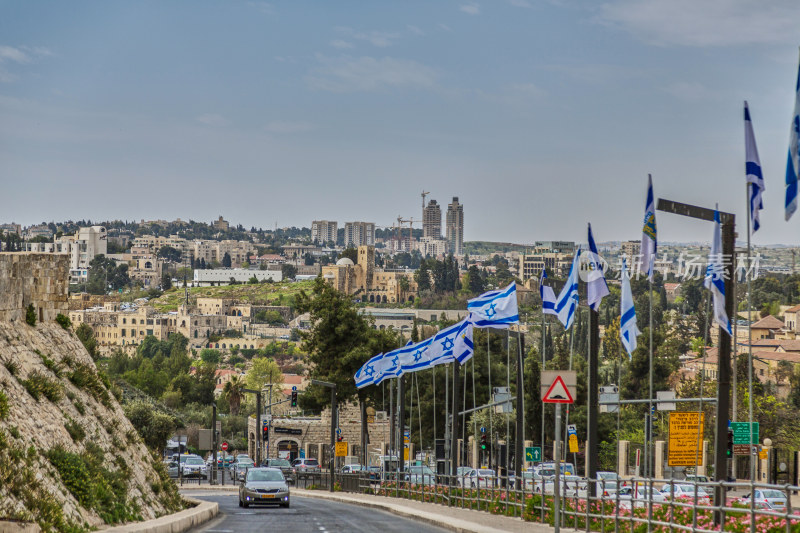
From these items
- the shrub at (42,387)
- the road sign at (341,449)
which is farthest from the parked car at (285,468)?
the shrub at (42,387)

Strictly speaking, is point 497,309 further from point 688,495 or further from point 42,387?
point 42,387

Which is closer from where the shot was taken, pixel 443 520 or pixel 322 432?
pixel 443 520

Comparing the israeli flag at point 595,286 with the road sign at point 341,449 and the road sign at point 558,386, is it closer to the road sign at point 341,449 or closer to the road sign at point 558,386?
the road sign at point 558,386

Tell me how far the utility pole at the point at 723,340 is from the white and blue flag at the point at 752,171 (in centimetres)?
48

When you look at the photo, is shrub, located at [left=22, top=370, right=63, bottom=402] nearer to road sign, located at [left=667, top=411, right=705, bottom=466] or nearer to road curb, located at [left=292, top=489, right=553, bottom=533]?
road curb, located at [left=292, top=489, right=553, bottom=533]

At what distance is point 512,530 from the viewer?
75.5 ft

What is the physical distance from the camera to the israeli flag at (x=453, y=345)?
127 ft

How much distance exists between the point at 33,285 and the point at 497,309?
14591mm

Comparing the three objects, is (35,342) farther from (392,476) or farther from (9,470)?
(392,476)

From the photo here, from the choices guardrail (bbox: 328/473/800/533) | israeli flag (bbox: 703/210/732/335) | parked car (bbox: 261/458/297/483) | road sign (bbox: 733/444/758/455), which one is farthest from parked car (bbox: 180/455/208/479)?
israeli flag (bbox: 703/210/732/335)

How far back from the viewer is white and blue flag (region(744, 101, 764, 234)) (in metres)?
20.5

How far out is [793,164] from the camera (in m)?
15.1

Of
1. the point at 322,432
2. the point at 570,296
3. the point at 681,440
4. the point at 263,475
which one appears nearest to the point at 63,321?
the point at 263,475

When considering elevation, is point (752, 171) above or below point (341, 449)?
above
